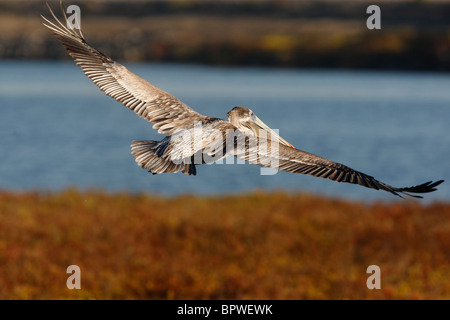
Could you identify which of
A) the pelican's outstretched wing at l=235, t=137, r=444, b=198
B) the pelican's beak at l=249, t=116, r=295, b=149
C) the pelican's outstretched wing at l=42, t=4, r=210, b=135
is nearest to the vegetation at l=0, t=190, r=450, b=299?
the pelican's outstretched wing at l=42, t=4, r=210, b=135

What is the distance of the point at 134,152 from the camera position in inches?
146

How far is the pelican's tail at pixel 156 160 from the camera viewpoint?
3326 millimetres

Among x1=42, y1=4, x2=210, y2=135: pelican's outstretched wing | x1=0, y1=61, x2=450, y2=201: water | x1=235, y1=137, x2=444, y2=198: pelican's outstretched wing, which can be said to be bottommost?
x1=235, y1=137, x2=444, y2=198: pelican's outstretched wing

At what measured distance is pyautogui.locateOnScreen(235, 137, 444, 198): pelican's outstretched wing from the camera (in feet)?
9.40

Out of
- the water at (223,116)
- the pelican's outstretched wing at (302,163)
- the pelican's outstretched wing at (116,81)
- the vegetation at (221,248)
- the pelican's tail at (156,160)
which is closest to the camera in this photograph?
the pelican's outstretched wing at (302,163)

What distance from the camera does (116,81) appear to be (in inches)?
161

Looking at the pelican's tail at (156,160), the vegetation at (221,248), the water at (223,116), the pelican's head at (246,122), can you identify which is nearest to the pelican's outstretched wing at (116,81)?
the pelican's tail at (156,160)

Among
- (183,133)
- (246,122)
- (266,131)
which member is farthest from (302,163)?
(183,133)

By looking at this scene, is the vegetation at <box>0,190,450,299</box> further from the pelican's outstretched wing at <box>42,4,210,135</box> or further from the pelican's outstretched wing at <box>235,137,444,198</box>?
the pelican's outstretched wing at <box>235,137,444,198</box>

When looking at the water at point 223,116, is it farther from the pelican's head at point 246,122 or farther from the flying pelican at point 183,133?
the pelican's head at point 246,122

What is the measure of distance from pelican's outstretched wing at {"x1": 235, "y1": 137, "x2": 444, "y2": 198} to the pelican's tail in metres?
0.50

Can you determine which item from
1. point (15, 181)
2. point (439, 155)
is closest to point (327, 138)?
point (439, 155)

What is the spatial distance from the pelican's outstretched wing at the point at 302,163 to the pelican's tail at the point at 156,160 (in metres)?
0.50
